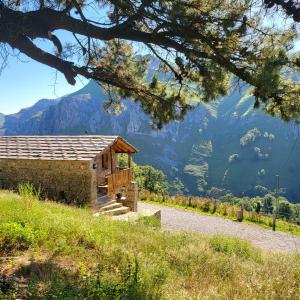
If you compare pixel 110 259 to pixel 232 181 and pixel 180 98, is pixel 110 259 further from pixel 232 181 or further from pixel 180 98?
pixel 232 181

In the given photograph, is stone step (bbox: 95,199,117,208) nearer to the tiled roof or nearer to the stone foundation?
the stone foundation

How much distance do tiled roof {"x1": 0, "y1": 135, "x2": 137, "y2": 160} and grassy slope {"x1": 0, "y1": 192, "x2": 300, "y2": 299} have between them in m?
11.1

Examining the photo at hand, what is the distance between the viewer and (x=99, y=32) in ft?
22.6

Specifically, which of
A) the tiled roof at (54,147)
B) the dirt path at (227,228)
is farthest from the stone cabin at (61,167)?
the dirt path at (227,228)

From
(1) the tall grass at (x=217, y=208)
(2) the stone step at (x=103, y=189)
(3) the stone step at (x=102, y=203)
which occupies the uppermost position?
(2) the stone step at (x=103, y=189)

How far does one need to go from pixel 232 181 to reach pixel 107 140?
16792 centimetres

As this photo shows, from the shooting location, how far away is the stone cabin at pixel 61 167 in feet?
66.6

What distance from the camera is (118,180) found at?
2578cm

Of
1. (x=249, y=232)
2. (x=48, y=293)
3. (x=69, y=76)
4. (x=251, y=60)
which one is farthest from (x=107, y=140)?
(x=48, y=293)

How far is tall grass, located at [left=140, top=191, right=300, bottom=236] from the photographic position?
2759 centimetres

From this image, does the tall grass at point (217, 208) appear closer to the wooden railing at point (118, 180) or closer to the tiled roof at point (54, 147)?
the wooden railing at point (118, 180)

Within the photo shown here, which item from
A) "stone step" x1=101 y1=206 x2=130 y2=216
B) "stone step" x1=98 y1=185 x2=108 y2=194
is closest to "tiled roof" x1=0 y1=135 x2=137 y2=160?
"stone step" x1=98 y1=185 x2=108 y2=194

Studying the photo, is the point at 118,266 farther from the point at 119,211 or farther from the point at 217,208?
the point at 217,208

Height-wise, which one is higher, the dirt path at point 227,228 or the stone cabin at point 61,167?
the stone cabin at point 61,167
